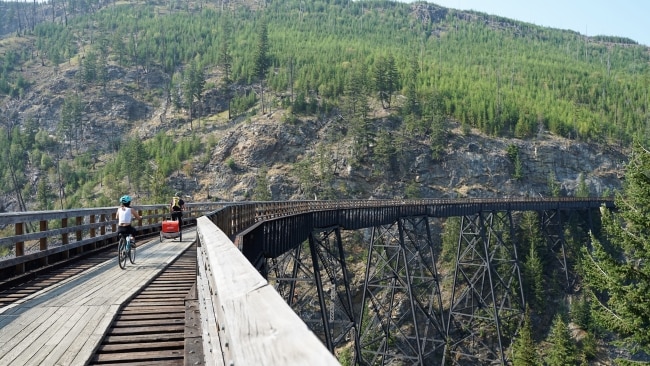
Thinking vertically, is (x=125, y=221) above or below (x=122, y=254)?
above

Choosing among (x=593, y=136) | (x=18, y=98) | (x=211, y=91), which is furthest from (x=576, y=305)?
(x=18, y=98)

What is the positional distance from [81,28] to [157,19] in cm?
2486

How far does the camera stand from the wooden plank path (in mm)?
4617

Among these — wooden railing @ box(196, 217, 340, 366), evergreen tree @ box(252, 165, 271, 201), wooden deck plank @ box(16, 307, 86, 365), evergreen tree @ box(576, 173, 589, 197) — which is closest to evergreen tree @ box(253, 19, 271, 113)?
evergreen tree @ box(252, 165, 271, 201)

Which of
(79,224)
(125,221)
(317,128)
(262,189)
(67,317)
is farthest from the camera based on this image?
(317,128)

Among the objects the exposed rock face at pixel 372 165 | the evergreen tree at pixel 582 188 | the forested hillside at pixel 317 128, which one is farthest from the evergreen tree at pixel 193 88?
the evergreen tree at pixel 582 188

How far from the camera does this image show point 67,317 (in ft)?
20.4

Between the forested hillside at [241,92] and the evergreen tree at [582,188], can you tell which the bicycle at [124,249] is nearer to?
the forested hillside at [241,92]

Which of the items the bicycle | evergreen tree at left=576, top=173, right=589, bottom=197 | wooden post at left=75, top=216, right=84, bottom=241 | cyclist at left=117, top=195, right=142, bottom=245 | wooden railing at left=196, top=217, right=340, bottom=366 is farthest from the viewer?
Answer: evergreen tree at left=576, top=173, right=589, bottom=197

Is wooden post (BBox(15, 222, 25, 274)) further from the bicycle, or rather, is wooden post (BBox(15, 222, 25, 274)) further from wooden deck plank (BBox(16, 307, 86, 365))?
wooden deck plank (BBox(16, 307, 86, 365))

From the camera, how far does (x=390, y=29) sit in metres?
194

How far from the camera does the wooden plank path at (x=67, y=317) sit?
4.62 m

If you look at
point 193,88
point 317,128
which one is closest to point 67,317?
point 317,128

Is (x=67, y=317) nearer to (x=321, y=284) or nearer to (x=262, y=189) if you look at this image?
(x=321, y=284)
